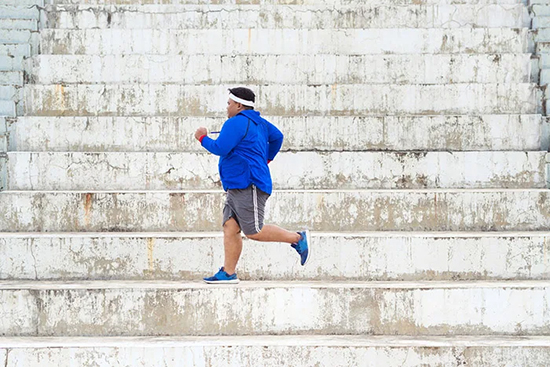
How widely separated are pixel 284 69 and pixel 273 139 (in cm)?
259

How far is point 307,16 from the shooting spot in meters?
9.28

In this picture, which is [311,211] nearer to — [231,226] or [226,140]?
A: [231,226]

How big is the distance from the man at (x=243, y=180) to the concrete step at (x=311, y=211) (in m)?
0.92

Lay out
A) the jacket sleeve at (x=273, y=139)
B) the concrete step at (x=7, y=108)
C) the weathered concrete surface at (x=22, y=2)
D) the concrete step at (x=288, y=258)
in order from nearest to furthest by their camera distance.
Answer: the jacket sleeve at (x=273, y=139) < the concrete step at (x=288, y=258) < the concrete step at (x=7, y=108) < the weathered concrete surface at (x=22, y=2)

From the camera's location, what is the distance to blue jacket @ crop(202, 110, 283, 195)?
5754mm

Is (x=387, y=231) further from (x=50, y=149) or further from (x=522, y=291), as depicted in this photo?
(x=50, y=149)

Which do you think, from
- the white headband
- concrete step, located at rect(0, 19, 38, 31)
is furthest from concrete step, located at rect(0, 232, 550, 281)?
concrete step, located at rect(0, 19, 38, 31)

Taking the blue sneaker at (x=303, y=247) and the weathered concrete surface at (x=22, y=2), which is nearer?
the blue sneaker at (x=303, y=247)

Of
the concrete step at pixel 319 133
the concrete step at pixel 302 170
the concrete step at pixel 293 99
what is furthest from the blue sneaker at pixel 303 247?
the concrete step at pixel 293 99

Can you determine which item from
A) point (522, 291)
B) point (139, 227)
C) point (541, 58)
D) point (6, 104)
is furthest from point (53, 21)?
point (522, 291)

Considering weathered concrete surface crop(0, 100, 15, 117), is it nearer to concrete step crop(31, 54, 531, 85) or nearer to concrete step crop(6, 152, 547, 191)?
concrete step crop(31, 54, 531, 85)

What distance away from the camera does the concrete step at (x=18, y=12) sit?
8930mm

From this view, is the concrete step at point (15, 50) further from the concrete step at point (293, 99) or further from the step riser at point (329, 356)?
the step riser at point (329, 356)

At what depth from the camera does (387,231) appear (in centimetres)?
674
